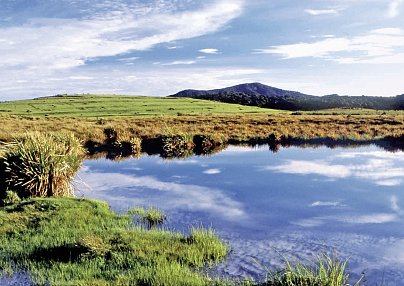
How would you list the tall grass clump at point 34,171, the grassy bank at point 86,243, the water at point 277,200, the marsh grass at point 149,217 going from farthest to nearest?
the tall grass clump at point 34,171, the marsh grass at point 149,217, the water at point 277,200, the grassy bank at point 86,243

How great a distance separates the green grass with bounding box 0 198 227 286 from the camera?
40.3 feet

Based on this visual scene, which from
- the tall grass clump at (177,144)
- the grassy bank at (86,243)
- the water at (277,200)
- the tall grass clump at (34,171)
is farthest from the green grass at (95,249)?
the tall grass clump at (177,144)

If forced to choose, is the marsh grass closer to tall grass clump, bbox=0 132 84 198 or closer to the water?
the water

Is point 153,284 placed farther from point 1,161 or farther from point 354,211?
point 1,161

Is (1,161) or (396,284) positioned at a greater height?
(1,161)

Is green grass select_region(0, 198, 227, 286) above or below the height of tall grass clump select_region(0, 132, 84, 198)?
below

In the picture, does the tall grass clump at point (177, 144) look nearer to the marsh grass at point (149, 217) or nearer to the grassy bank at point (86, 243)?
the grassy bank at point (86, 243)

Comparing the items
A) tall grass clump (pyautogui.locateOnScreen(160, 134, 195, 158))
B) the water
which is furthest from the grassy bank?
tall grass clump (pyautogui.locateOnScreen(160, 134, 195, 158))

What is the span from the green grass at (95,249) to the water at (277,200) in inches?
54.3

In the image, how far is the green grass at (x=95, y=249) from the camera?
12297 mm

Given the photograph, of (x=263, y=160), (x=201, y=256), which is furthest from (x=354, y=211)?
(x=263, y=160)

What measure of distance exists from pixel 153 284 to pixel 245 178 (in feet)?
67.8

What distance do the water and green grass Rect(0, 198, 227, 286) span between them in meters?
1.38

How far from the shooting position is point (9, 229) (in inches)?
647
